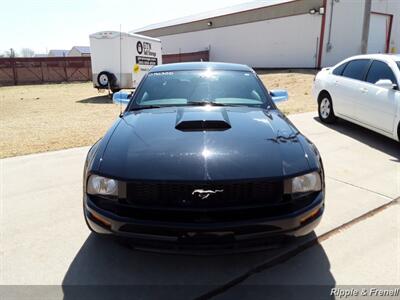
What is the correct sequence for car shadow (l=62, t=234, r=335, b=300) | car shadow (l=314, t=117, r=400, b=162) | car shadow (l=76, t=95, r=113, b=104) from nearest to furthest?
car shadow (l=62, t=234, r=335, b=300)
car shadow (l=314, t=117, r=400, b=162)
car shadow (l=76, t=95, r=113, b=104)

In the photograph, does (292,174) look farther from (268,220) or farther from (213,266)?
(213,266)

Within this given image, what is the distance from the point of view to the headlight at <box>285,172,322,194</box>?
7.76 feet

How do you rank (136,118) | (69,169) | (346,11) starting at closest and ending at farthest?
(136,118) < (69,169) < (346,11)

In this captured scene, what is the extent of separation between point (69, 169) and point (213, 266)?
3.16 metres

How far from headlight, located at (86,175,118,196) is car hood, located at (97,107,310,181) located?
53 mm

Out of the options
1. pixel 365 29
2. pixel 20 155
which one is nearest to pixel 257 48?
pixel 365 29

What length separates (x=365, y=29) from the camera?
15953 mm

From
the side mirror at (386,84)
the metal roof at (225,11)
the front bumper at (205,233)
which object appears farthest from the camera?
the metal roof at (225,11)

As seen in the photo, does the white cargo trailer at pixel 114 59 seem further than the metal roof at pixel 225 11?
No

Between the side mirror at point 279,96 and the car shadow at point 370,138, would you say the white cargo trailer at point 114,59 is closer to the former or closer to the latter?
the car shadow at point 370,138

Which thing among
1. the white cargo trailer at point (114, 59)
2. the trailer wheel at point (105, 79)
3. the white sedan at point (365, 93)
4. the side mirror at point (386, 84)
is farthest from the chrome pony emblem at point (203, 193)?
the trailer wheel at point (105, 79)

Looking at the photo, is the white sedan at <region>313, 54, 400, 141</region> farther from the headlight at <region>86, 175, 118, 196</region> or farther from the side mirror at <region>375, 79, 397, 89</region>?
the headlight at <region>86, 175, 118, 196</region>

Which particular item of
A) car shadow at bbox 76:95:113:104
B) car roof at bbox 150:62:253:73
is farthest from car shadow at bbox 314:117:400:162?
car shadow at bbox 76:95:113:104

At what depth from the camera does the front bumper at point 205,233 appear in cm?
221
